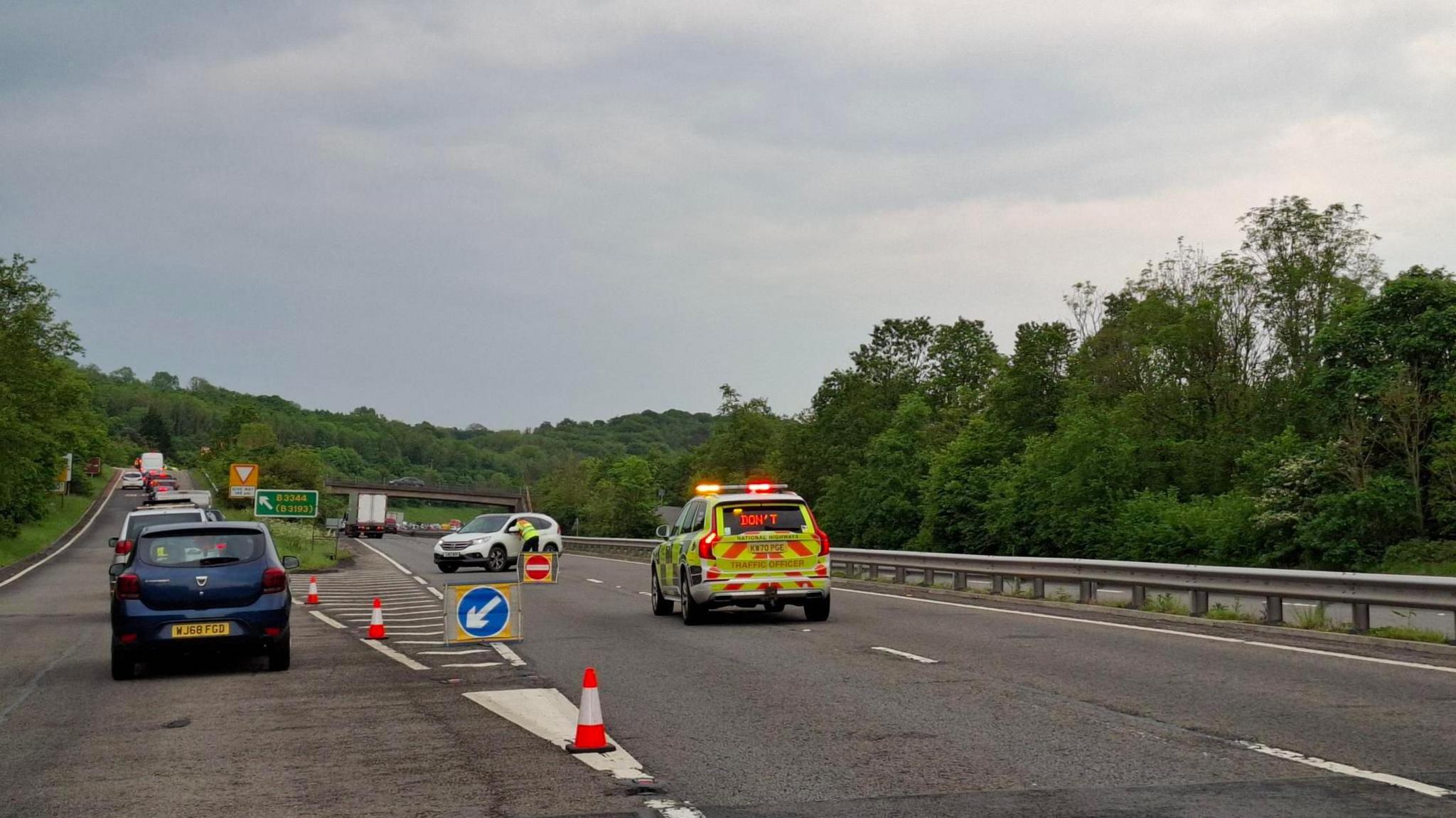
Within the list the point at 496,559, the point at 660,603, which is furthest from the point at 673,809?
the point at 496,559

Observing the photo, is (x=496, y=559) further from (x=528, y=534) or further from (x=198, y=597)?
(x=198, y=597)

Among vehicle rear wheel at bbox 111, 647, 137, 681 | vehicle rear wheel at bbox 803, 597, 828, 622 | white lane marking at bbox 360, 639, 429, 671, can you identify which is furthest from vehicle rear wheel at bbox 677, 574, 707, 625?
vehicle rear wheel at bbox 111, 647, 137, 681

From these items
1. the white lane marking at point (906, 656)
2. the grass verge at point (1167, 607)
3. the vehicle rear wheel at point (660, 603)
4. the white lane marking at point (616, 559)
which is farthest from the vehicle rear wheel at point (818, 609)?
the white lane marking at point (616, 559)

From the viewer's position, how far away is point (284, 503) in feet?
136

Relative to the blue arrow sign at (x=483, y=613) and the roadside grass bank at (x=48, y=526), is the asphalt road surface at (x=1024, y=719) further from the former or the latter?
the roadside grass bank at (x=48, y=526)

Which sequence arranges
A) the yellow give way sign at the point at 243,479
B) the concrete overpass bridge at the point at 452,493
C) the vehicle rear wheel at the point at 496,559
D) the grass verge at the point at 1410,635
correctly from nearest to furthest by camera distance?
the grass verge at the point at 1410,635 < the vehicle rear wheel at the point at 496,559 < the yellow give way sign at the point at 243,479 < the concrete overpass bridge at the point at 452,493

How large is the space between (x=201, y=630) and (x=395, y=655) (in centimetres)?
245

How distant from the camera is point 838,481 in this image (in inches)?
3174

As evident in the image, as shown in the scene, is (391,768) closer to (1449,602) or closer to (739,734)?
(739,734)

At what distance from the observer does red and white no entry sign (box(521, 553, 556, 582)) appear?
21.5m

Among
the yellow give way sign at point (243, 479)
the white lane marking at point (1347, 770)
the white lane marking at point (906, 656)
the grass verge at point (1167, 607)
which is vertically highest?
the yellow give way sign at point (243, 479)

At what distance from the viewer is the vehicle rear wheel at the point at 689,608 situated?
18547 millimetres

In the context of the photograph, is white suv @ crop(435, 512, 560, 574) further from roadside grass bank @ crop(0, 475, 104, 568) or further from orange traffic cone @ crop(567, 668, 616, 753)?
orange traffic cone @ crop(567, 668, 616, 753)

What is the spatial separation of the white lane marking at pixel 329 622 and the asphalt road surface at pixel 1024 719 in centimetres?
397
